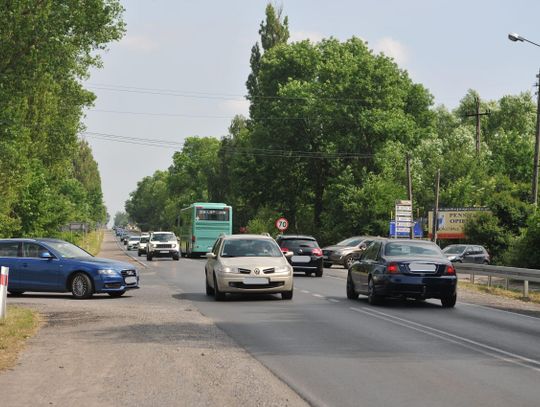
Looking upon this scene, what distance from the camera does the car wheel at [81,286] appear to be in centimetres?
2152

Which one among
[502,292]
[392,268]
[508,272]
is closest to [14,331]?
[392,268]

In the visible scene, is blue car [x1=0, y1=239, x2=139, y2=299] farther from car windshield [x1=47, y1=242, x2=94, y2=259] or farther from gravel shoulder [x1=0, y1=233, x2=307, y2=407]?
gravel shoulder [x1=0, y1=233, x2=307, y2=407]

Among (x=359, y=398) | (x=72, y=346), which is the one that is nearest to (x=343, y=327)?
(x=72, y=346)

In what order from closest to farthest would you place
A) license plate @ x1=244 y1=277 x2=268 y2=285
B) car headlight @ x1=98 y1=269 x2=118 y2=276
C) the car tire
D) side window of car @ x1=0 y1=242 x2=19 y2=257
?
license plate @ x1=244 y1=277 x2=268 y2=285 < the car tire < car headlight @ x1=98 y1=269 x2=118 y2=276 < side window of car @ x1=0 y1=242 x2=19 y2=257

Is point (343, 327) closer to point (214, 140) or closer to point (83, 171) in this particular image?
point (214, 140)

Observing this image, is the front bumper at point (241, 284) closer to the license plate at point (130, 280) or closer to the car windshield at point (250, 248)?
the car windshield at point (250, 248)

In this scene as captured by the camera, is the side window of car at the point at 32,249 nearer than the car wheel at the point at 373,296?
No

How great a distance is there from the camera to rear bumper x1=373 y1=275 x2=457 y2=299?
1906 centimetres

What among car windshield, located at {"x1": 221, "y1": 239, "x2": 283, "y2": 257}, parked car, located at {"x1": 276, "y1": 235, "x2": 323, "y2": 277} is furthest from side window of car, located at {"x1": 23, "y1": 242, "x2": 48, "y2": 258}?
parked car, located at {"x1": 276, "y1": 235, "x2": 323, "y2": 277}

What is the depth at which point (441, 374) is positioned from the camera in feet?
31.9

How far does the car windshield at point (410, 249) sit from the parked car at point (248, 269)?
7.93 feet

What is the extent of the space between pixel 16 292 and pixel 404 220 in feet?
85.5

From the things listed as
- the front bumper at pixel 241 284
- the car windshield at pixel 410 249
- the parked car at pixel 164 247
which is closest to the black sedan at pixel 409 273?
the car windshield at pixel 410 249

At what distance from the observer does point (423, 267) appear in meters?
19.2
